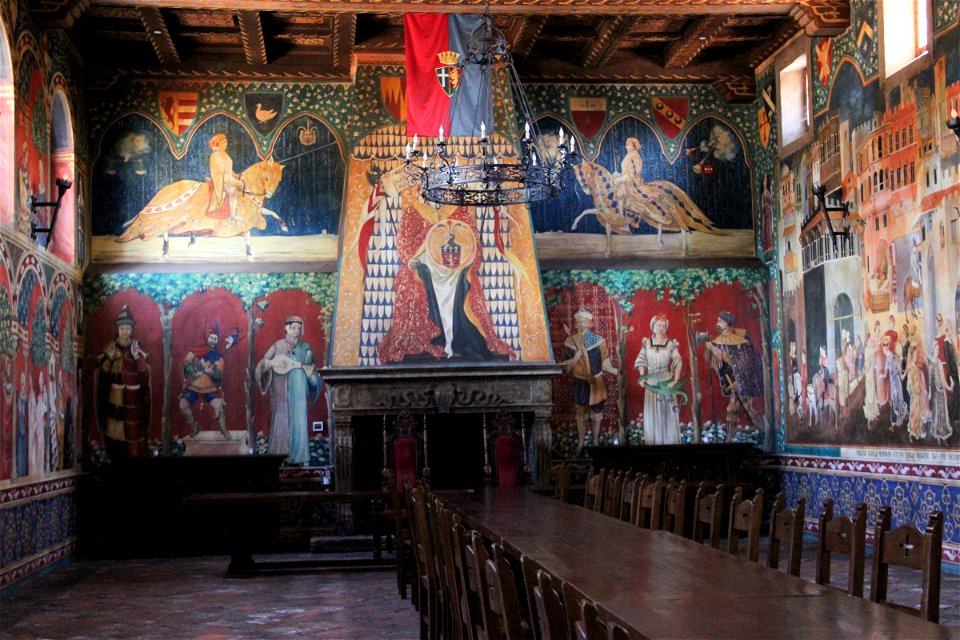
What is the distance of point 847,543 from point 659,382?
1001 centimetres

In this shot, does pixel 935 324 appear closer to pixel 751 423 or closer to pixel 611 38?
pixel 751 423

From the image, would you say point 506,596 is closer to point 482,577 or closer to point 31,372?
point 482,577

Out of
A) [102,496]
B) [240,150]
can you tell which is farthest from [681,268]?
[102,496]

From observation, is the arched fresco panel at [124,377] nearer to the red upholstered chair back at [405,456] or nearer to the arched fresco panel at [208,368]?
the arched fresco panel at [208,368]

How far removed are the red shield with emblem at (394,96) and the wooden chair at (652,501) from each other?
25.3ft

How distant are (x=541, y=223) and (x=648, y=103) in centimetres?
213

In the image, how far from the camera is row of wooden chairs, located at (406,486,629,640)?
3.13 meters

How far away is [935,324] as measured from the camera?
10867mm

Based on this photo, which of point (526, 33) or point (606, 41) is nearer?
point (526, 33)

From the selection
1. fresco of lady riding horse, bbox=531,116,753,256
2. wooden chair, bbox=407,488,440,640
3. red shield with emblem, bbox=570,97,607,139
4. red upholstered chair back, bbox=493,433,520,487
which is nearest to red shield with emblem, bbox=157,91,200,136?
fresco of lady riding horse, bbox=531,116,753,256

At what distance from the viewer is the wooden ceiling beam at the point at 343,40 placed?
13383 millimetres

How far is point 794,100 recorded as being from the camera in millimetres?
14445

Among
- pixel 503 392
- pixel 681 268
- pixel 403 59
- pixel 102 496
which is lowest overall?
pixel 102 496

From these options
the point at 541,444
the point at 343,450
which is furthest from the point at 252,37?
the point at 541,444
